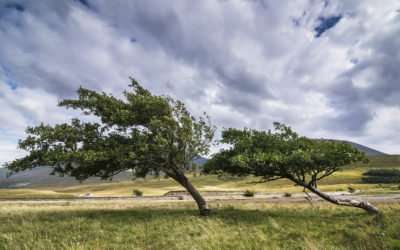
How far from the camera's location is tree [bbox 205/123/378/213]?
1681cm

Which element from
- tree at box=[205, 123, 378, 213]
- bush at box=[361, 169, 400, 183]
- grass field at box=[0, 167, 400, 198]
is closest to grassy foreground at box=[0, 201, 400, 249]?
tree at box=[205, 123, 378, 213]

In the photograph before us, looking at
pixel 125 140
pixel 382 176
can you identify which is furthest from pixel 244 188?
pixel 125 140

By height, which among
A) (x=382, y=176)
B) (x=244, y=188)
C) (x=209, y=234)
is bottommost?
(x=209, y=234)

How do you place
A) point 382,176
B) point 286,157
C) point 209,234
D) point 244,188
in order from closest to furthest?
point 209,234 < point 286,157 < point 244,188 < point 382,176

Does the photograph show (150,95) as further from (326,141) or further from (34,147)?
(326,141)

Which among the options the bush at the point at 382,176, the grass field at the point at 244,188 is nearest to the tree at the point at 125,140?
the grass field at the point at 244,188

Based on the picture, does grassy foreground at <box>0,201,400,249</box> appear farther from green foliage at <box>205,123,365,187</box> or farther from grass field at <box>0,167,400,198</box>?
grass field at <box>0,167,400,198</box>

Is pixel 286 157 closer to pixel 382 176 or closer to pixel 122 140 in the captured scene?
pixel 122 140

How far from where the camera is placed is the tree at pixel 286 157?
1681 cm

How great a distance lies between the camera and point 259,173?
1889 centimetres

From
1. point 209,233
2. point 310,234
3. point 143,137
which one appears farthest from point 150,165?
point 310,234

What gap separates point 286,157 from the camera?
1652 cm

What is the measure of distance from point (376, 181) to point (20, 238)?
343 ft

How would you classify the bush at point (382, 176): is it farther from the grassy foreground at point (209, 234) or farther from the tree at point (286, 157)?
the grassy foreground at point (209, 234)
